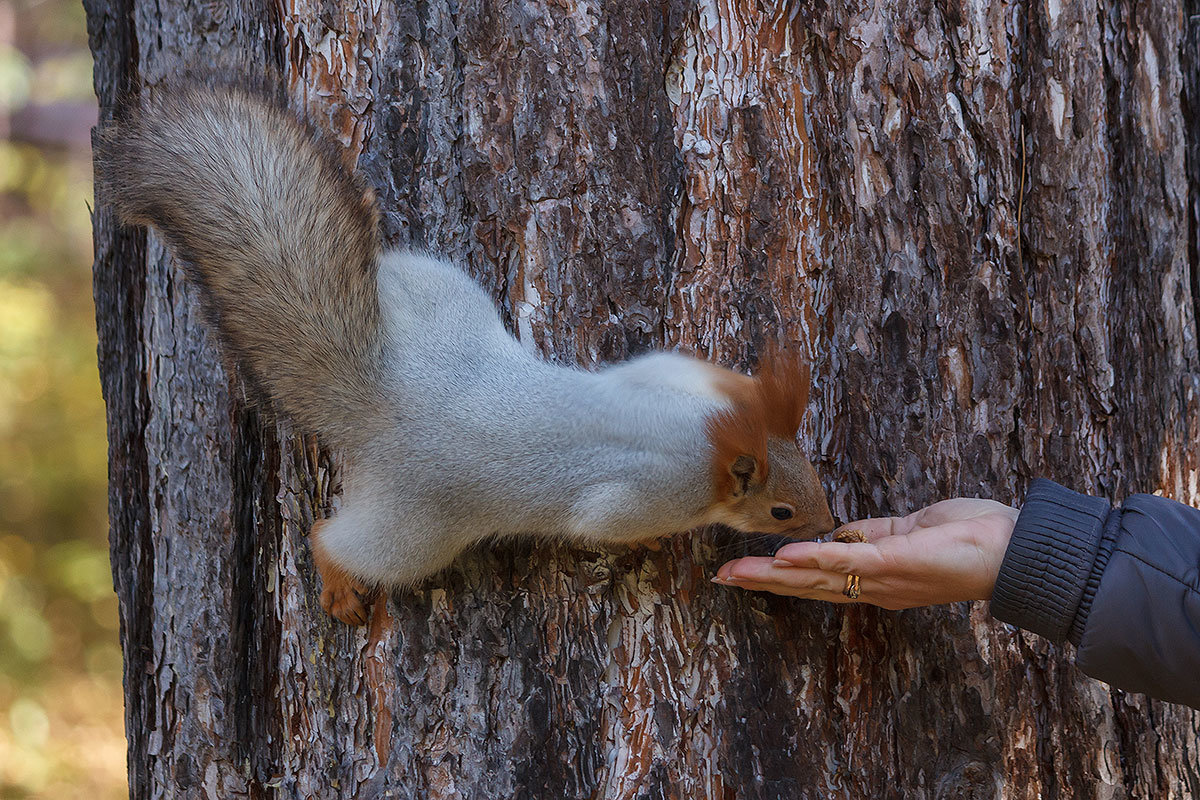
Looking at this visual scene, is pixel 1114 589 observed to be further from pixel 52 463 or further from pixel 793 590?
pixel 52 463

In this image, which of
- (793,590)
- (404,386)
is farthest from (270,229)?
(793,590)

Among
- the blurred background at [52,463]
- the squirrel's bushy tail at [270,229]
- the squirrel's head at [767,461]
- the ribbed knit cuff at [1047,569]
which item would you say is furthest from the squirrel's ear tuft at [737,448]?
the blurred background at [52,463]

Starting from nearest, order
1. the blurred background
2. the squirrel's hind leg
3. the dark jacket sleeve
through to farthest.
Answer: the dark jacket sleeve
the squirrel's hind leg
the blurred background

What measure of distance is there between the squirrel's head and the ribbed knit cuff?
0.25m

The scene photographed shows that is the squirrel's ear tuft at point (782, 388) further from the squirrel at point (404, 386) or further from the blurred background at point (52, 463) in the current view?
the blurred background at point (52, 463)

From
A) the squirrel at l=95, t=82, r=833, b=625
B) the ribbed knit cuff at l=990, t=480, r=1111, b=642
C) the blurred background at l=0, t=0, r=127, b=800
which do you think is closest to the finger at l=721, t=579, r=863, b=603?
the squirrel at l=95, t=82, r=833, b=625

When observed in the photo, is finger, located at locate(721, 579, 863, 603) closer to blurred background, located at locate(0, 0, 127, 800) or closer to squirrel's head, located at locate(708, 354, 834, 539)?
squirrel's head, located at locate(708, 354, 834, 539)

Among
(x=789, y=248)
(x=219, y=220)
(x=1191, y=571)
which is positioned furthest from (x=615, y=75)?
(x=1191, y=571)

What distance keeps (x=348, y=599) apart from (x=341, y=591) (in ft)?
0.05

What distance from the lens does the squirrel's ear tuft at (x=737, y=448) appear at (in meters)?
1.22

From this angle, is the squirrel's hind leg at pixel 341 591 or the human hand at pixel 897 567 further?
the squirrel's hind leg at pixel 341 591

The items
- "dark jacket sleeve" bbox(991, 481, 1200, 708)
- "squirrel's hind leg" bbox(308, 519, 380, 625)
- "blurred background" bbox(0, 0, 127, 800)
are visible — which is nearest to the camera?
"dark jacket sleeve" bbox(991, 481, 1200, 708)

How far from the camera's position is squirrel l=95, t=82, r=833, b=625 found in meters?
1.24

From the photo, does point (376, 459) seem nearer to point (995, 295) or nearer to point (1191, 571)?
point (995, 295)
